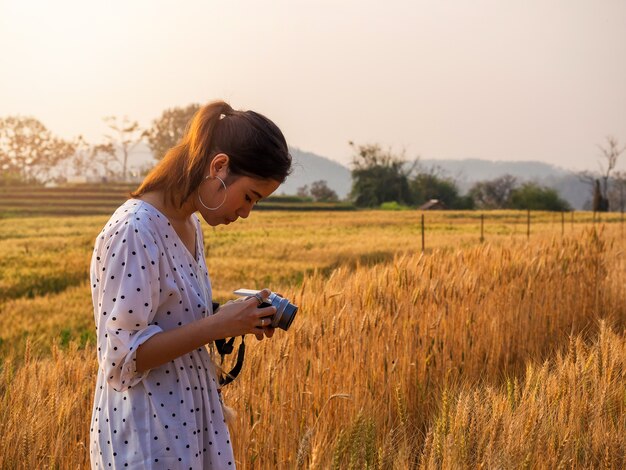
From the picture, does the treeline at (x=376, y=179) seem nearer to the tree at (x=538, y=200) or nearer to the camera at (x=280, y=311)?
the tree at (x=538, y=200)

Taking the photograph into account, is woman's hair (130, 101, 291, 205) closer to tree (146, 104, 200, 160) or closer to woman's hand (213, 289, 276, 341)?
woman's hand (213, 289, 276, 341)

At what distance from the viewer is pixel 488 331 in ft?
17.2

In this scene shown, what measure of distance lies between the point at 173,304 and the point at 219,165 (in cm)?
35

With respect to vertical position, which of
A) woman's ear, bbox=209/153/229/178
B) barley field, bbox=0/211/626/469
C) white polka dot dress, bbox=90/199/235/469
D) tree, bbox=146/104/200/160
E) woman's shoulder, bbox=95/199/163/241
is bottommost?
barley field, bbox=0/211/626/469

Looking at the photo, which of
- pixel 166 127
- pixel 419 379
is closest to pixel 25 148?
pixel 166 127

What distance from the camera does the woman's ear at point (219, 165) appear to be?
204 cm

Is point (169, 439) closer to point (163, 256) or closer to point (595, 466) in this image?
point (163, 256)

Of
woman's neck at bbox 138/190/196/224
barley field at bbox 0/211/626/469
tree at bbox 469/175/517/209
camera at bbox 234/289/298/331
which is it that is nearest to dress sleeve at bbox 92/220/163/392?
woman's neck at bbox 138/190/196/224

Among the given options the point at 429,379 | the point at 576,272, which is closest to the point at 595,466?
the point at 429,379

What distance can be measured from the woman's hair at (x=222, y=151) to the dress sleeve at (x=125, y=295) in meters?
0.18

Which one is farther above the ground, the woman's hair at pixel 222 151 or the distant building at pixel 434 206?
the woman's hair at pixel 222 151

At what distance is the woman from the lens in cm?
193

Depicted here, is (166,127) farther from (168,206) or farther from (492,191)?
(168,206)

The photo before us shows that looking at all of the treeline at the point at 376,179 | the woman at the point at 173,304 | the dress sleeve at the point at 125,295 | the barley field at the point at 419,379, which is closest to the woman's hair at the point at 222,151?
the woman at the point at 173,304
